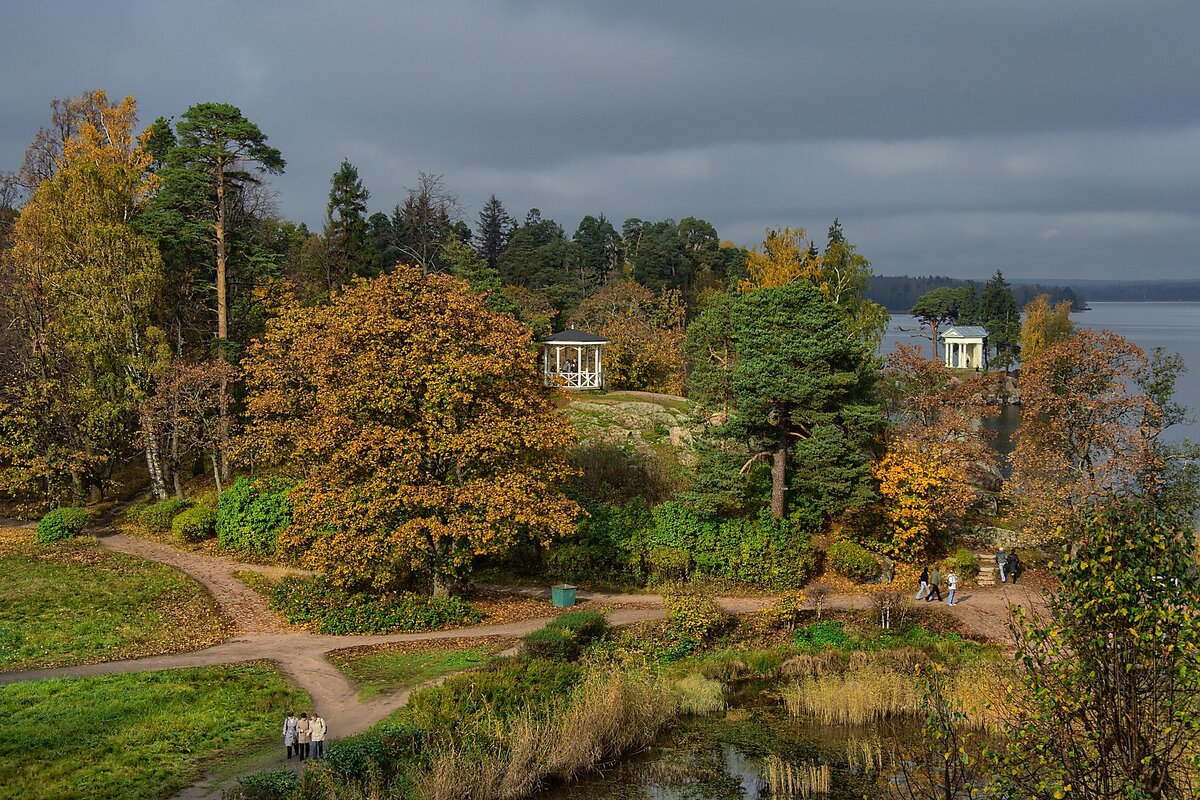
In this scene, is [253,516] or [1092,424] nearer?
[1092,424]

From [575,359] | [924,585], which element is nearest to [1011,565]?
[924,585]

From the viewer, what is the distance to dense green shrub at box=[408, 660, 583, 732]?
17.2 metres

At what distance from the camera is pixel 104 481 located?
3722 centimetres

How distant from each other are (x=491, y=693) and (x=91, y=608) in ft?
43.6

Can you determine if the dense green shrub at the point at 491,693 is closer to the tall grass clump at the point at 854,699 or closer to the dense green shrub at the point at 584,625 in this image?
the dense green shrub at the point at 584,625

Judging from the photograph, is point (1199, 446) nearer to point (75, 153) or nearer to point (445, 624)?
point (445, 624)

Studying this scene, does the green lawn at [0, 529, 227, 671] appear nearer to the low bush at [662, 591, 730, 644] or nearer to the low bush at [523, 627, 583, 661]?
the low bush at [523, 627, 583, 661]

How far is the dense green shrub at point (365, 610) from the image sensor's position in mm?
23797

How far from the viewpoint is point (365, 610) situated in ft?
79.3

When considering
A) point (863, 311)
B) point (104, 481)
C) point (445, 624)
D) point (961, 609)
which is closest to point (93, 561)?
point (104, 481)

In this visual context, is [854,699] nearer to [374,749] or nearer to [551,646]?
[551,646]

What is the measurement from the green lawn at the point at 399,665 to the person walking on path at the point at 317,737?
3034mm

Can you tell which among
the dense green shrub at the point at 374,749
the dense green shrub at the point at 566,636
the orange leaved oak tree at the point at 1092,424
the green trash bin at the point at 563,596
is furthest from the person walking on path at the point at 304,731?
the orange leaved oak tree at the point at 1092,424

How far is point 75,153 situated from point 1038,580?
135ft
